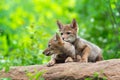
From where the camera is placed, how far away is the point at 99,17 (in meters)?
20.0

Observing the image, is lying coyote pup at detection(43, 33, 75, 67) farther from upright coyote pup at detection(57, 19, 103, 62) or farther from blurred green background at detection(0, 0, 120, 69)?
blurred green background at detection(0, 0, 120, 69)

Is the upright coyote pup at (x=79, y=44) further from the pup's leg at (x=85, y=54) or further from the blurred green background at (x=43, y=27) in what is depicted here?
the blurred green background at (x=43, y=27)

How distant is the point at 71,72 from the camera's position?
1009 centimetres

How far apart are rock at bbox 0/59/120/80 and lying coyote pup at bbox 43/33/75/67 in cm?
33

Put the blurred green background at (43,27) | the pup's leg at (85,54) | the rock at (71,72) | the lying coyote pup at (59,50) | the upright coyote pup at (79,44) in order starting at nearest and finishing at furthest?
the rock at (71,72), the lying coyote pup at (59,50), the pup's leg at (85,54), the upright coyote pup at (79,44), the blurred green background at (43,27)

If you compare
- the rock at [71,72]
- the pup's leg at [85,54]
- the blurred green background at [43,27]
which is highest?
the blurred green background at [43,27]

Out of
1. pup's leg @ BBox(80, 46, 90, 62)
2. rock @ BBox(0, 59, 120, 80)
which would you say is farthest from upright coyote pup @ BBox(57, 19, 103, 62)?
rock @ BBox(0, 59, 120, 80)

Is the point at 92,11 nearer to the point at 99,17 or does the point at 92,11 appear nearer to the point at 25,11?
the point at 99,17

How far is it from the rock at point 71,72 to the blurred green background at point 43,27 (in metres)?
0.90

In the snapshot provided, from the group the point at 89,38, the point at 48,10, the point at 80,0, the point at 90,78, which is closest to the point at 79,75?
the point at 90,78

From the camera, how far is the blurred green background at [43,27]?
44.6ft

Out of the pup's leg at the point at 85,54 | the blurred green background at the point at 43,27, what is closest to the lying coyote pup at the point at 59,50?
the pup's leg at the point at 85,54

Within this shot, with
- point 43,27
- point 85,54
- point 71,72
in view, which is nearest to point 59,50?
point 85,54

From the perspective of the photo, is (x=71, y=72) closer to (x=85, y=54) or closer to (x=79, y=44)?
(x=85, y=54)
